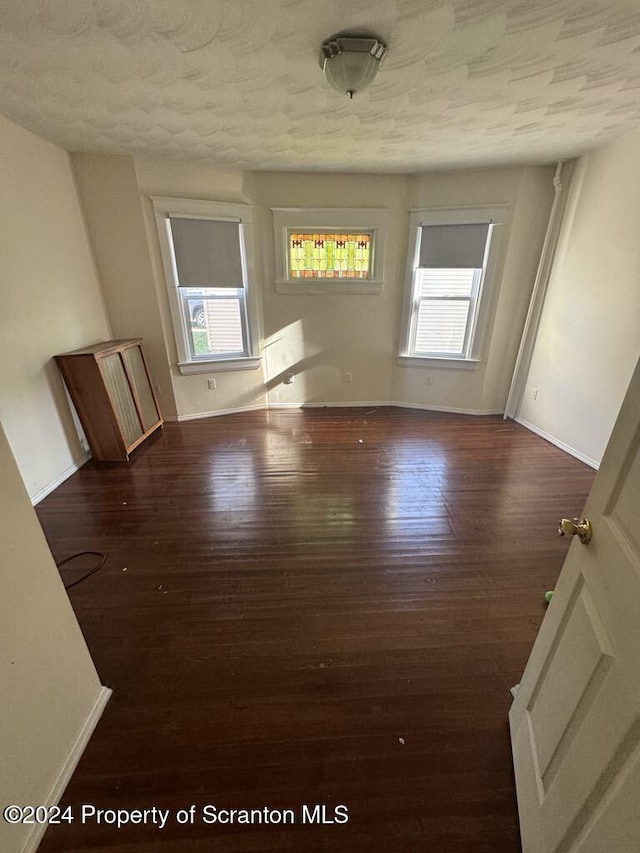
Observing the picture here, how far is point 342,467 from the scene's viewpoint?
2.96m

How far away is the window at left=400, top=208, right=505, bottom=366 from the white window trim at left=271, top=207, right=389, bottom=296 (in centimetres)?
35

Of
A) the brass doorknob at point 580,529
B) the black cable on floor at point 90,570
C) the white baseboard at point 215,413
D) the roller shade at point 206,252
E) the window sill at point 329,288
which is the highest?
the roller shade at point 206,252

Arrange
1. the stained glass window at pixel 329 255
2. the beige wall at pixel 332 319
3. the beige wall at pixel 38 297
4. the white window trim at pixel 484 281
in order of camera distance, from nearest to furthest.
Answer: the beige wall at pixel 38 297, the white window trim at pixel 484 281, the beige wall at pixel 332 319, the stained glass window at pixel 329 255

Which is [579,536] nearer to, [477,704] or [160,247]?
[477,704]

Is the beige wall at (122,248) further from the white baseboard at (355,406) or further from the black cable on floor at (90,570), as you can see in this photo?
the black cable on floor at (90,570)

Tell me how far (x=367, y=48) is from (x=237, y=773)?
2.90 meters

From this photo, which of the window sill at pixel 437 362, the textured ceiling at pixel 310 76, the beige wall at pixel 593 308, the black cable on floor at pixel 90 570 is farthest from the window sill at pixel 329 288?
the black cable on floor at pixel 90 570

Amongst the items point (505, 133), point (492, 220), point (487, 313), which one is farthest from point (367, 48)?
point (487, 313)

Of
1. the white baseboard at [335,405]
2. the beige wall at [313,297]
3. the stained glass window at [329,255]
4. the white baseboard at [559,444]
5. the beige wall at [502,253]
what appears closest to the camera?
the white baseboard at [559,444]

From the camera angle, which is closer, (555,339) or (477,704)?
(477,704)

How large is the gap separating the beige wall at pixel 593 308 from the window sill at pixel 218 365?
3142 millimetres

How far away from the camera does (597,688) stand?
0.72 metres

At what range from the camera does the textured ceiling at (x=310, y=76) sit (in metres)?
1.37

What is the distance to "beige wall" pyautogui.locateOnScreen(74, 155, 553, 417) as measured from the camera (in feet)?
10.3
